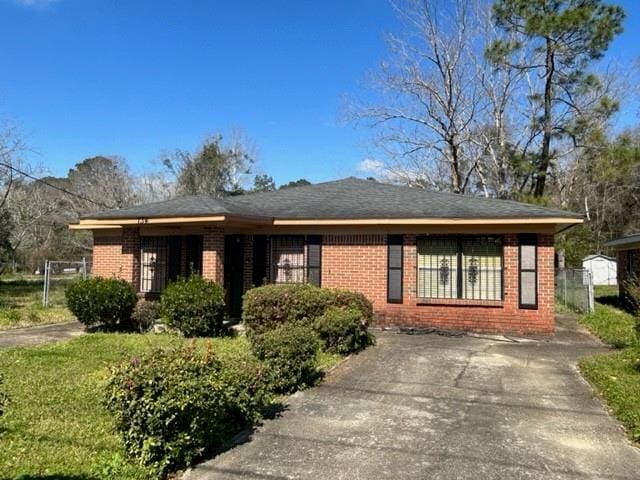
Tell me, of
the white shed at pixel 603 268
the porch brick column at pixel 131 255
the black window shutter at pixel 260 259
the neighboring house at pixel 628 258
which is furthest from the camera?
the white shed at pixel 603 268

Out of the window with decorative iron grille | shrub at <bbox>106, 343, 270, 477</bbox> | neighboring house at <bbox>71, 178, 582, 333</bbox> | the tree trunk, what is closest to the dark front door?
neighboring house at <bbox>71, 178, 582, 333</bbox>

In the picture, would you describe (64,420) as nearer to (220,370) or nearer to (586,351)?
(220,370)

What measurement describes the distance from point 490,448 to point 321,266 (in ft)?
26.3

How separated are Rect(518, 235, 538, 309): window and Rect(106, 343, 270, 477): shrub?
26.7ft

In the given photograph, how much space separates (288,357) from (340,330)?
7.67ft

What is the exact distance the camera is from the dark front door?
13062mm

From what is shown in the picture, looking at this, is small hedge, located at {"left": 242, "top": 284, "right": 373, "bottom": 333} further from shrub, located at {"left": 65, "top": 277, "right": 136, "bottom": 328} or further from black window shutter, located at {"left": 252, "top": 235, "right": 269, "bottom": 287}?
black window shutter, located at {"left": 252, "top": 235, "right": 269, "bottom": 287}

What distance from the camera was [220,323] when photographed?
1044 centimetres

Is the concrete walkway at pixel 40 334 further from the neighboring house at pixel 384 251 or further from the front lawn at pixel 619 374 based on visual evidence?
the front lawn at pixel 619 374

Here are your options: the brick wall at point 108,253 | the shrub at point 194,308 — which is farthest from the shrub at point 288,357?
the brick wall at point 108,253

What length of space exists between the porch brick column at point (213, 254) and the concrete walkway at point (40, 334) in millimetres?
2859

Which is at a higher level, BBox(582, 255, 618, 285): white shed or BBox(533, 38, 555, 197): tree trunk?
BBox(533, 38, 555, 197): tree trunk

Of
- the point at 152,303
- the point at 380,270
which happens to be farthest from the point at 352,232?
the point at 152,303

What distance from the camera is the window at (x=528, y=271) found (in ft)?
36.4
